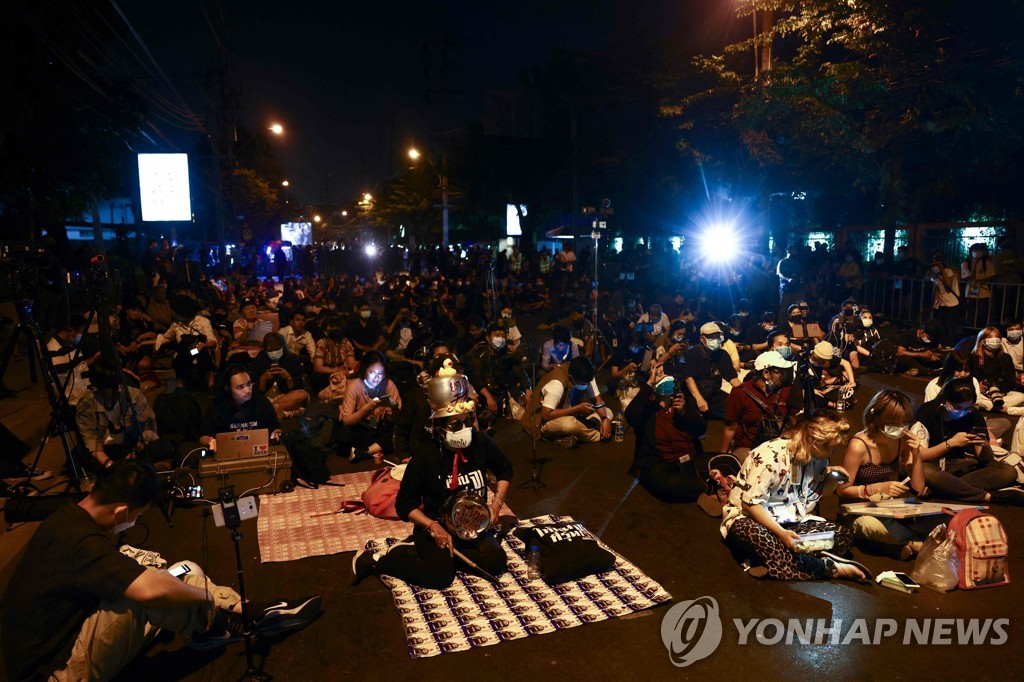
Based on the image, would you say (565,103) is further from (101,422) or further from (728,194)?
(101,422)

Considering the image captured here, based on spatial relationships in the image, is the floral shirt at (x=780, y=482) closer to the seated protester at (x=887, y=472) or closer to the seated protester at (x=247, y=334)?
the seated protester at (x=887, y=472)

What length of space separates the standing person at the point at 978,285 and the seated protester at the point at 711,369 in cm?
771

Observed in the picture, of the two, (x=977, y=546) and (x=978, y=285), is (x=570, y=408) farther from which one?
→ (x=978, y=285)

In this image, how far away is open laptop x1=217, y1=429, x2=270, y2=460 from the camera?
7125mm

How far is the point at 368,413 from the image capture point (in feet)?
27.5

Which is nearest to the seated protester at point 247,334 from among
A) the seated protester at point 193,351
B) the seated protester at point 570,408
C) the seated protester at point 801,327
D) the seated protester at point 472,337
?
the seated protester at point 193,351

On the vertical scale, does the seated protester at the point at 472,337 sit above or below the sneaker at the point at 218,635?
above

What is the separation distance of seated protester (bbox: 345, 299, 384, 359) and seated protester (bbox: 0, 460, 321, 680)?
7.79 meters

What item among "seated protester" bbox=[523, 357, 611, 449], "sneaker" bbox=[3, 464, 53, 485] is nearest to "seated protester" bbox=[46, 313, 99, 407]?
"sneaker" bbox=[3, 464, 53, 485]

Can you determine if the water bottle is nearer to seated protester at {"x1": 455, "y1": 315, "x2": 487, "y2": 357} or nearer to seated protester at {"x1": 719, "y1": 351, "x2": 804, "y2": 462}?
seated protester at {"x1": 719, "y1": 351, "x2": 804, "y2": 462}

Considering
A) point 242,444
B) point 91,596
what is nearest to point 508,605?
point 91,596

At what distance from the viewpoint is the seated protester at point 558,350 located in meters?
10.2

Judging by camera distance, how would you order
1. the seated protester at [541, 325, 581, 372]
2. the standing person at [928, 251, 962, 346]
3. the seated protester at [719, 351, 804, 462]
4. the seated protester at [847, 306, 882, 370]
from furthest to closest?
1. the standing person at [928, 251, 962, 346]
2. the seated protester at [847, 306, 882, 370]
3. the seated protester at [541, 325, 581, 372]
4. the seated protester at [719, 351, 804, 462]

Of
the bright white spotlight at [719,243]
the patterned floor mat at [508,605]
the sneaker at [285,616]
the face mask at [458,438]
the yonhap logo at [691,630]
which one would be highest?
the bright white spotlight at [719,243]
